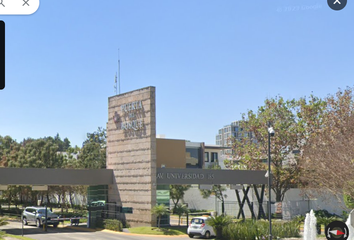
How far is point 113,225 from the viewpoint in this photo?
39531mm

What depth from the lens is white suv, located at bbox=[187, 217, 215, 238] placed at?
33.1 metres

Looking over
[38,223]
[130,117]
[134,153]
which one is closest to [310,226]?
[134,153]

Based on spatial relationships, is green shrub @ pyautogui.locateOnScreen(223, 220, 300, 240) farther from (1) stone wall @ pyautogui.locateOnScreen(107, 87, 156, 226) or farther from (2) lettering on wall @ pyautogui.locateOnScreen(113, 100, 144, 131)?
(2) lettering on wall @ pyautogui.locateOnScreen(113, 100, 144, 131)

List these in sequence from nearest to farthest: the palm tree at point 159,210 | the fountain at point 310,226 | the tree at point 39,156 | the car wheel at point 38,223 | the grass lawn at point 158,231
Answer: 1. the fountain at point 310,226
2. the grass lawn at point 158,231
3. the palm tree at point 159,210
4. the car wheel at point 38,223
5. the tree at point 39,156

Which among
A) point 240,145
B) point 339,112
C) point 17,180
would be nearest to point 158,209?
point 17,180

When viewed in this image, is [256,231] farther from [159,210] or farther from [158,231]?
[159,210]

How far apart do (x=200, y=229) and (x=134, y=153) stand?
1084 centimetres

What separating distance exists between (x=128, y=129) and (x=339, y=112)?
859 inches

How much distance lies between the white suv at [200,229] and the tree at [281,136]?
1855 cm

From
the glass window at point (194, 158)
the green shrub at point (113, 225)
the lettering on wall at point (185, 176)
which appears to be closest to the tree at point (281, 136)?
the lettering on wall at point (185, 176)

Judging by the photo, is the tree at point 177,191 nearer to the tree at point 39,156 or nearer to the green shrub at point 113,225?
the tree at point 39,156

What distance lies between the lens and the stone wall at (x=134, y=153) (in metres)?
39.1

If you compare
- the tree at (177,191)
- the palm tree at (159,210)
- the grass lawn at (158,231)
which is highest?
the tree at (177,191)

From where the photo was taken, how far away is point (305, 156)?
4597cm
